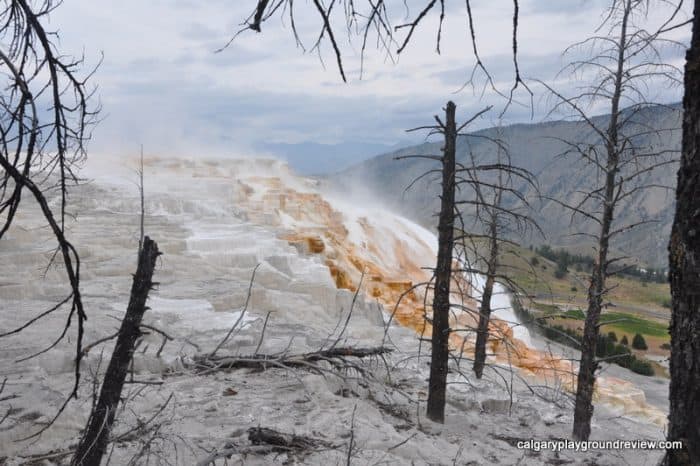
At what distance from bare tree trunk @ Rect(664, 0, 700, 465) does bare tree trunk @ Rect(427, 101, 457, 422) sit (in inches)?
179

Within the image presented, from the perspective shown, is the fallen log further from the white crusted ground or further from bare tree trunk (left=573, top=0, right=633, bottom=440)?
bare tree trunk (left=573, top=0, right=633, bottom=440)

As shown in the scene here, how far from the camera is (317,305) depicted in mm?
13070

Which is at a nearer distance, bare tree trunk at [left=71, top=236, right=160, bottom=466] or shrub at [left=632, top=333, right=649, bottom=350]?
bare tree trunk at [left=71, top=236, right=160, bottom=466]

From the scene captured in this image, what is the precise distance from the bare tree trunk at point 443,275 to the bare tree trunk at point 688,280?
14.9ft

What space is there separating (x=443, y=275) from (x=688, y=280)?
15.7ft

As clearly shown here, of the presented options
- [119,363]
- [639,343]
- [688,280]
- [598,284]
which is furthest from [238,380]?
[639,343]

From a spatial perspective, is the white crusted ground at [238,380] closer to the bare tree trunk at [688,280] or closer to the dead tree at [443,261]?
the dead tree at [443,261]

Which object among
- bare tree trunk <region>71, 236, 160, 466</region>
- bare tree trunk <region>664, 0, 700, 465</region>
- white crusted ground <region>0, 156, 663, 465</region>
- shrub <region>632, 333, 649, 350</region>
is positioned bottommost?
shrub <region>632, 333, 649, 350</region>

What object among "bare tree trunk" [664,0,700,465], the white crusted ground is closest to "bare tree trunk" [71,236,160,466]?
the white crusted ground

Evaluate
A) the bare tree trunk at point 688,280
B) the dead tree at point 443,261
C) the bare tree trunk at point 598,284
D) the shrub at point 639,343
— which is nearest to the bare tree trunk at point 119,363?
the bare tree trunk at point 688,280

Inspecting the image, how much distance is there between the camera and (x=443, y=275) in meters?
6.43

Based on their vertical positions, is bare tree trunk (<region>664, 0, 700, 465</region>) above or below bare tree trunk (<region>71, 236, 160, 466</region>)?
above

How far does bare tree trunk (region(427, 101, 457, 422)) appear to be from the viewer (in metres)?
6.29

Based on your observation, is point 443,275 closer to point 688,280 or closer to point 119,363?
point 119,363
